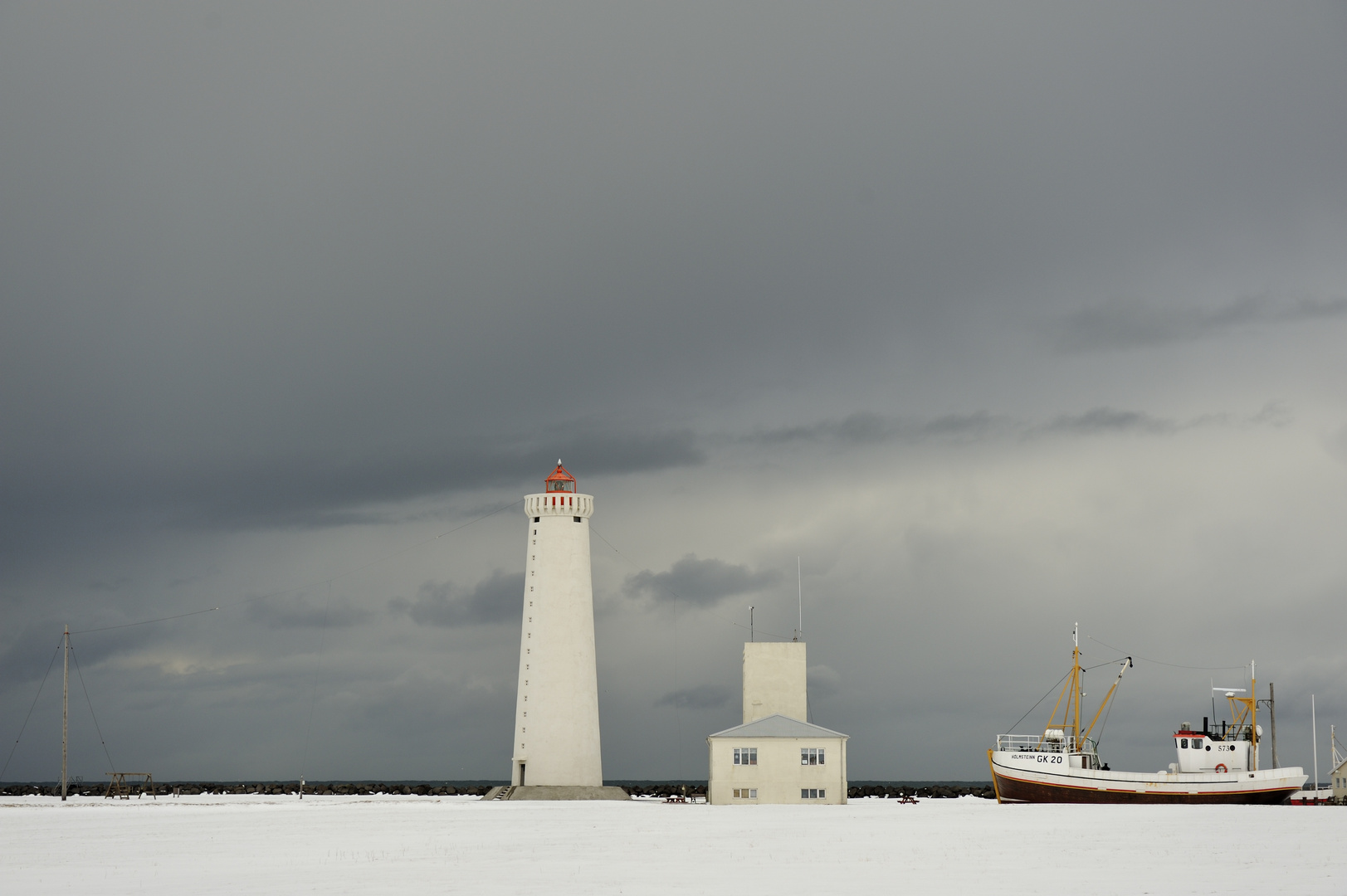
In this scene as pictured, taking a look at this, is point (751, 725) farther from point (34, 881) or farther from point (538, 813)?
point (34, 881)

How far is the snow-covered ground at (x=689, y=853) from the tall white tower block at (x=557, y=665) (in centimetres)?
1393

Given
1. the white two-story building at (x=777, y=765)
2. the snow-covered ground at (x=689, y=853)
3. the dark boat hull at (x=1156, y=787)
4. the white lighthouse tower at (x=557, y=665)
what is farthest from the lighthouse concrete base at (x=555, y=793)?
the dark boat hull at (x=1156, y=787)

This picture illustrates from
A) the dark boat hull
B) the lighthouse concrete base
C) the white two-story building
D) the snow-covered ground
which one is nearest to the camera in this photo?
the snow-covered ground

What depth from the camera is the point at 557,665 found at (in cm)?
6738

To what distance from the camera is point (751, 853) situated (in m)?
31.6

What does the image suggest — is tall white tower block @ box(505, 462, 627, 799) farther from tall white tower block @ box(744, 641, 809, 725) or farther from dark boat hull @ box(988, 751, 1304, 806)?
dark boat hull @ box(988, 751, 1304, 806)

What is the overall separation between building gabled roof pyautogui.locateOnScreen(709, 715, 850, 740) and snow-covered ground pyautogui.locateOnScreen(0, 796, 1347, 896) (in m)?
9.21

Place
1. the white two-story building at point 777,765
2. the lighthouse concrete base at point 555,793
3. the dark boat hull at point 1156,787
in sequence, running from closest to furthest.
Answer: the white two-story building at point 777,765
the lighthouse concrete base at point 555,793
the dark boat hull at point 1156,787

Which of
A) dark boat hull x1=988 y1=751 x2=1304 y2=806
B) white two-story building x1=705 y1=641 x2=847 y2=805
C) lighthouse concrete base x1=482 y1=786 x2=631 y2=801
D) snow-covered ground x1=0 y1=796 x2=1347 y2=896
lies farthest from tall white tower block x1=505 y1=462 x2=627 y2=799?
dark boat hull x1=988 y1=751 x2=1304 y2=806

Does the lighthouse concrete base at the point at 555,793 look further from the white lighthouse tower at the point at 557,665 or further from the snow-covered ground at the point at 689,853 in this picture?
the snow-covered ground at the point at 689,853

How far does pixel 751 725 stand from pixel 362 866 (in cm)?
3648

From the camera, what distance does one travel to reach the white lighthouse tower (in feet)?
220

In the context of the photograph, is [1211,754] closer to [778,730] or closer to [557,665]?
[778,730]

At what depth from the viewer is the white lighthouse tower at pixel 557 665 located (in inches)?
2638
